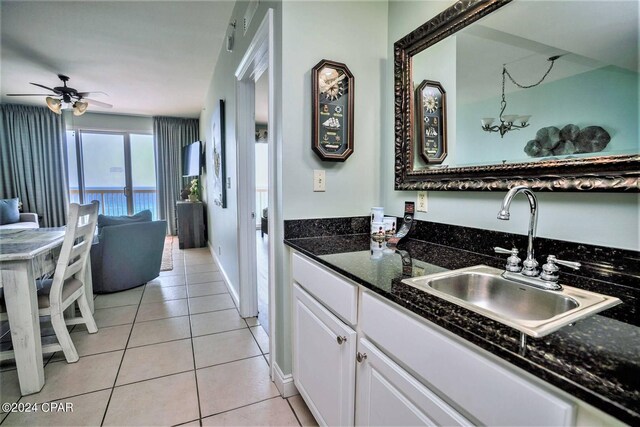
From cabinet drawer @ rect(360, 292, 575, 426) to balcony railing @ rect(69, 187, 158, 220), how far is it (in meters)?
6.68

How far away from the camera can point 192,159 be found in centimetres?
546

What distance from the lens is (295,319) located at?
5.08 ft

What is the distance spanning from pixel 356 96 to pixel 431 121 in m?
0.45

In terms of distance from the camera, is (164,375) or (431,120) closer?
(431,120)

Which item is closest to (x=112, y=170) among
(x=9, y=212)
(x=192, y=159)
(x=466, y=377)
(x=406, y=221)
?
(x=9, y=212)

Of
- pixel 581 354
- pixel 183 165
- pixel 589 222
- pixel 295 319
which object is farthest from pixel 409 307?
pixel 183 165

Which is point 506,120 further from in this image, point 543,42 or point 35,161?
point 35,161

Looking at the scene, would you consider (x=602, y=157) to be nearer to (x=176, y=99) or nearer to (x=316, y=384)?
(x=316, y=384)

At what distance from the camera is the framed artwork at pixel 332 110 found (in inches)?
61.2

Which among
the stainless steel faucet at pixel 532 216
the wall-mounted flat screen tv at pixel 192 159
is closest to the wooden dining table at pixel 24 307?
the stainless steel faucet at pixel 532 216

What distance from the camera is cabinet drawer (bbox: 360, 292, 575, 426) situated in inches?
20.6

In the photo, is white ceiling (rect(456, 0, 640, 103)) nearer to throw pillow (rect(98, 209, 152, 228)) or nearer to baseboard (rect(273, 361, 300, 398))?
baseboard (rect(273, 361, 300, 398))

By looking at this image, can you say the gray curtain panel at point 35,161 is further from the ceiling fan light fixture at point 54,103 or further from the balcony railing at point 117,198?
the ceiling fan light fixture at point 54,103

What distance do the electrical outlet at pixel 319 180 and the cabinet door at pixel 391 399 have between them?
849 millimetres
